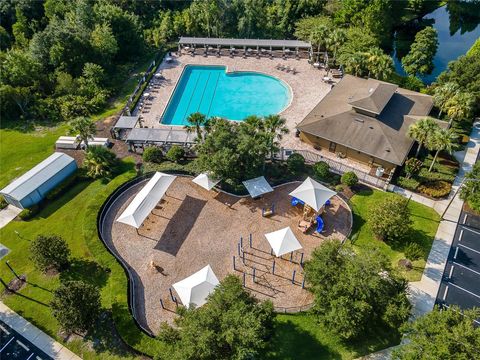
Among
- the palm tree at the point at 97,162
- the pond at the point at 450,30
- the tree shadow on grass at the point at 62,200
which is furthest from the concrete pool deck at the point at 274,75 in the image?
the pond at the point at 450,30

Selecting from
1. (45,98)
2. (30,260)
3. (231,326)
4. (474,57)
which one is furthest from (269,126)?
(45,98)

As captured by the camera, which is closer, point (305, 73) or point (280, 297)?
point (280, 297)

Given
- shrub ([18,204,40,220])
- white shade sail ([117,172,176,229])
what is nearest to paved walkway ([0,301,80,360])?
shrub ([18,204,40,220])

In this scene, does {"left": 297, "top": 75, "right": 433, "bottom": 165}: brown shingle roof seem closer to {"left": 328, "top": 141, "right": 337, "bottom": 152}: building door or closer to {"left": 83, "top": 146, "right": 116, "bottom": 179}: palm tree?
{"left": 328, "top": 141, "right": 337, "bottom": 152}: building door

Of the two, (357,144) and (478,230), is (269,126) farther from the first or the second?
(478,230)

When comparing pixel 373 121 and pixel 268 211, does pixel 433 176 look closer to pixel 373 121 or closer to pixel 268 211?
pixel 373 121

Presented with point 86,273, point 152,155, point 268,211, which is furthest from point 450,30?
point 86,273
